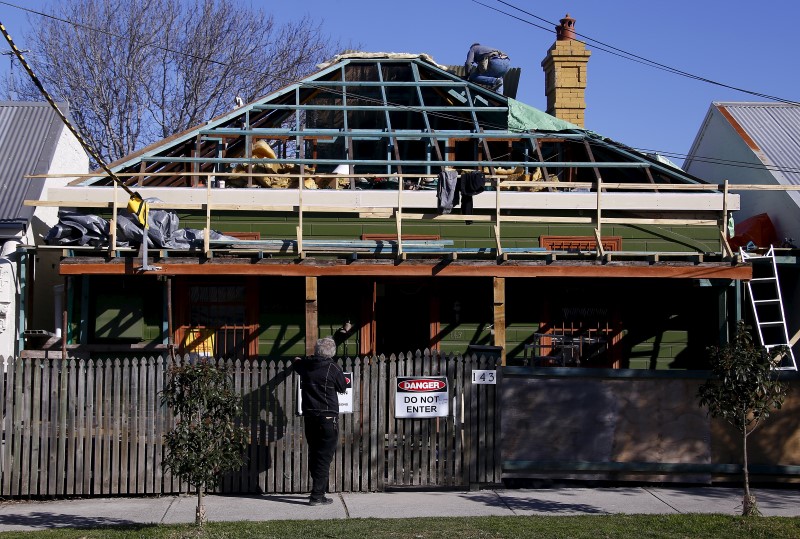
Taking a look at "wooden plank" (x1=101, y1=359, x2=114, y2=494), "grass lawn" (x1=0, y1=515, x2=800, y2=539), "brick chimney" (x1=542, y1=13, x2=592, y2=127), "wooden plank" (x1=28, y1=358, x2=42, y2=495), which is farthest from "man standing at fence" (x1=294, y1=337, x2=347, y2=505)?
"brick chimney" (x1=542, y1=13, x2=592, y2=127)

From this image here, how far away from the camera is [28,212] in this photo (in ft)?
55.2

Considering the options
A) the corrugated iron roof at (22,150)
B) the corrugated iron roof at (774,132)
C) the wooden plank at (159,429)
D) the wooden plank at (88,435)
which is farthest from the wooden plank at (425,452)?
the corrugated iron roof at (774,132)

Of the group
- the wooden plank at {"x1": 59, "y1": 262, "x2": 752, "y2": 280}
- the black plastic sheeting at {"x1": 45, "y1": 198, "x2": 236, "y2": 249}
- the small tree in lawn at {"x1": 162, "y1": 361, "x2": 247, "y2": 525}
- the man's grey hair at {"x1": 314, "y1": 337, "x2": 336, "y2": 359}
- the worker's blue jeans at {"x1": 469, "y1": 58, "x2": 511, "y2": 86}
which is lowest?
the small tree in lawn at {"x1": 162, "y1": 361, "x2": 247, "y2": 525}

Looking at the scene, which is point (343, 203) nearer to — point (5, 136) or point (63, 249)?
point (63, 249)

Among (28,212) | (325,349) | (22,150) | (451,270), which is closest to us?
(325,349)

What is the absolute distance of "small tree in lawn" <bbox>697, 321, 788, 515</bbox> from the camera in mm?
10117

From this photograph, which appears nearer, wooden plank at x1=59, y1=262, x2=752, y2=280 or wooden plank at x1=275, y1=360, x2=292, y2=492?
wooden plank at x1=275, y1=360, x2=292, y2=492

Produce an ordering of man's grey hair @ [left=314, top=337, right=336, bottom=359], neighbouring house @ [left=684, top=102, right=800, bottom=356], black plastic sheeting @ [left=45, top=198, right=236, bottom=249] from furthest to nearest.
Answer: neighbouring house @ [left=684, top=102, right=800, bottom=356], black plastic sheeting @ [left=45, top=198, right=236, bottom=249], man's grey hair @ [left=314, top=337, right=336, bottom=359]

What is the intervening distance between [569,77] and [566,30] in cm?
112

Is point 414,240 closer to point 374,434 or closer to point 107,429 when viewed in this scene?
point 374,434

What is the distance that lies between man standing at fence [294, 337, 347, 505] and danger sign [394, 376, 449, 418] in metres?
0.94

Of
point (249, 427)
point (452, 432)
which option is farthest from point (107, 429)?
Result: point (452, 432)

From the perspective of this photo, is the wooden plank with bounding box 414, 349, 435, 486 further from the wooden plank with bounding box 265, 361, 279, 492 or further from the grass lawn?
the wooden plank with bounding box 265, 361, 279, 492

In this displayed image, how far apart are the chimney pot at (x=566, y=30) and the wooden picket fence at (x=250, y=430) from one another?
1221 centimetres
